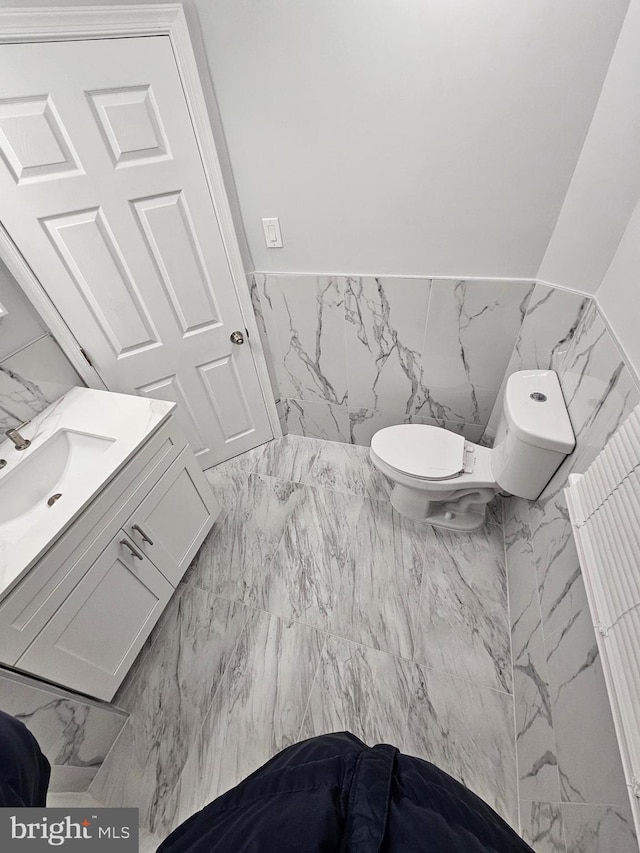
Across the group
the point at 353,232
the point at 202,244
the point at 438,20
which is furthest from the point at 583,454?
the point at 202,244

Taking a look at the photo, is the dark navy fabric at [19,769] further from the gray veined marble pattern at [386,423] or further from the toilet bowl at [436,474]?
the gray veined marble pattern at [386,423]

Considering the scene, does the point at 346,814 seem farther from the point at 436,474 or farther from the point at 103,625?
the point at 436,474

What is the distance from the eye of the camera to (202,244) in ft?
4.48

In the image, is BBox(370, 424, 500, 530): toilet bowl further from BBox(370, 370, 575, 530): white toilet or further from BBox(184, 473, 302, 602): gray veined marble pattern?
BBox(184, 473, 302, 602): gray veined marble pattern

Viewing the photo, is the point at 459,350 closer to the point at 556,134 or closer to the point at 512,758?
the point at 556,134

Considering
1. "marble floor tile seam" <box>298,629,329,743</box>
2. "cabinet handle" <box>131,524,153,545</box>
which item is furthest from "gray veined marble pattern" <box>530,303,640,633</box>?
"cabinet handle" <box>131,524,153,545</box>

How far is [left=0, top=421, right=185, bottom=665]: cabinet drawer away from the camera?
822 millimetres

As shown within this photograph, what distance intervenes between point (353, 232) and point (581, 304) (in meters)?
0.82

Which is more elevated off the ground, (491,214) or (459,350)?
(491,214)

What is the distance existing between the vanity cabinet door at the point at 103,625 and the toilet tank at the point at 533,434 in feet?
4.24

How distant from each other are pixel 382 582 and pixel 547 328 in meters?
1.15

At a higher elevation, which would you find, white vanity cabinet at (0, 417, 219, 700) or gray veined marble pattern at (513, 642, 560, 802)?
white vanity cabinet at (0, 417, 219, 700)

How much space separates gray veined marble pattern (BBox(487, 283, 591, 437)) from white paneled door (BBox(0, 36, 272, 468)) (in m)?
1.19

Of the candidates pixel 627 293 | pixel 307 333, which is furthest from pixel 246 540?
pixel 627 293
